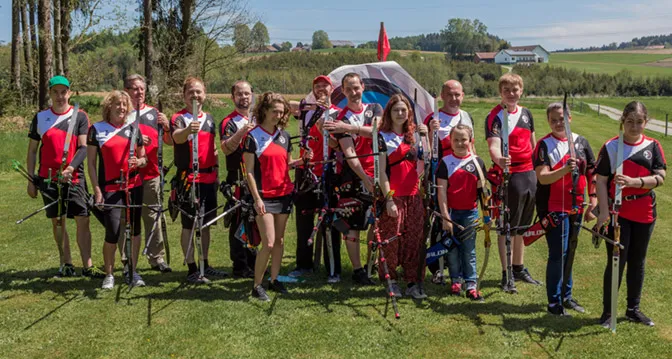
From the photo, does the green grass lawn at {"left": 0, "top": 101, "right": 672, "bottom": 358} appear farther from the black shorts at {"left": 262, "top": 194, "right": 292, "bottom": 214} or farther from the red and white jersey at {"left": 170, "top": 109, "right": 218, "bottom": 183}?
the red and white jersey at {"left": 170, "top": 109, "right": 218, "bottom": 183}

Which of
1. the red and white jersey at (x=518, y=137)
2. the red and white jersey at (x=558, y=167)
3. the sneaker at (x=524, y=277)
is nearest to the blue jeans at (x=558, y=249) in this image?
the red and white jersey at (x=558, y=167)

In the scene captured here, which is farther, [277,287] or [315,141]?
[315,141]

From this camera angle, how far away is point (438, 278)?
19.7 feet

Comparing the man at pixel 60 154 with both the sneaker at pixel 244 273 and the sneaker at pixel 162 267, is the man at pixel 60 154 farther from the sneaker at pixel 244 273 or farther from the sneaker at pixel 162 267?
the sneaker at pixel 244 273

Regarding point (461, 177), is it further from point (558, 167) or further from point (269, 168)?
point (269, 168)

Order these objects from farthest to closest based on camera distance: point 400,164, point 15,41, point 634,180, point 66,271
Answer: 1. point 15,41
2. point 66,271
3. point 400,164
4. point 634,180

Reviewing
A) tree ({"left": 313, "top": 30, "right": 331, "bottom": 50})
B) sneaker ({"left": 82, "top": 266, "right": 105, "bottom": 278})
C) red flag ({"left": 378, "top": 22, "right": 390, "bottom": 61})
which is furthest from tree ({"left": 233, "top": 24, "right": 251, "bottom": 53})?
tree ({"left": 313, "top": 30, "right": 331, "bottom": 50})

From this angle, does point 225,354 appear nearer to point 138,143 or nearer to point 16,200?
point 138,143

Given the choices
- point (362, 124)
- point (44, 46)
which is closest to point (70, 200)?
point (362, 124)

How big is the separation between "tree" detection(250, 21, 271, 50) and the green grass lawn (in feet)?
88.7

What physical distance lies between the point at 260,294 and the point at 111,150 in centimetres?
198

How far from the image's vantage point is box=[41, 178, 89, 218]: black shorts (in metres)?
5.90

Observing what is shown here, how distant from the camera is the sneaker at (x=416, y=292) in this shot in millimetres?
5555

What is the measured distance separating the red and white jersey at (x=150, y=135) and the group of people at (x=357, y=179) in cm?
1
